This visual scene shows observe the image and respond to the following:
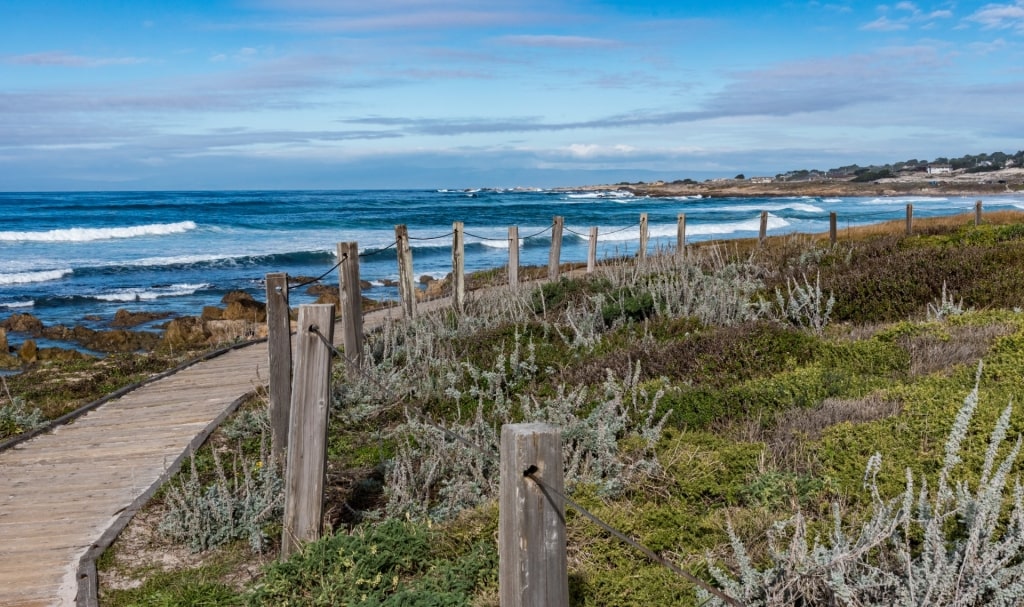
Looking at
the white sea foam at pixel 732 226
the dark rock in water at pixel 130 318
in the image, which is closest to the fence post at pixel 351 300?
the dark rock in water at pixel 130 318

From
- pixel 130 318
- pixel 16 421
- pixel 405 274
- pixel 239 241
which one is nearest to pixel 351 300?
pixel 405 274

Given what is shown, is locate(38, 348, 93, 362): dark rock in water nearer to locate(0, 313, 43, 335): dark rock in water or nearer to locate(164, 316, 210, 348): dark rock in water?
locate(164, 316, 210, 348): dark rock in water

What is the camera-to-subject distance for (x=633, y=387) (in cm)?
668

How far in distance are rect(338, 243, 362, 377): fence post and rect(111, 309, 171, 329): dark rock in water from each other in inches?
498

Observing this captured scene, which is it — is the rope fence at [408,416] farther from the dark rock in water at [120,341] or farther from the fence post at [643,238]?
the dark rock in water at [120,341]

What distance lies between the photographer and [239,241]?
44.9m

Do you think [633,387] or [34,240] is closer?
[633,387]

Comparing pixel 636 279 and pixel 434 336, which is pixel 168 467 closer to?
pixel 434 336

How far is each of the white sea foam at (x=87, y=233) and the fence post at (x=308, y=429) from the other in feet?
147

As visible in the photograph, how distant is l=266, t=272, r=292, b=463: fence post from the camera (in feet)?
21.8

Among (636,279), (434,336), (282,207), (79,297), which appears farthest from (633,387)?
(282,207)

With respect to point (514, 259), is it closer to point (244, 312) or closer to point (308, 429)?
point (244, 312)

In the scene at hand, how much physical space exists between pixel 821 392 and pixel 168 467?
503cm

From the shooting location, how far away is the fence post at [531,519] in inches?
99.7
